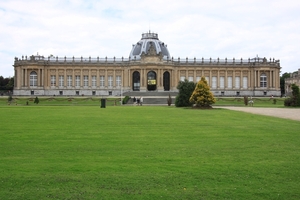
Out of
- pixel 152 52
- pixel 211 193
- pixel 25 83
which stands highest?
pixel 152 52

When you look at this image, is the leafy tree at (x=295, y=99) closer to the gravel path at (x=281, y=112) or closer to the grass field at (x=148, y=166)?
the gravel path at (x=281, y=112)

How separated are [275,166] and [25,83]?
277ft

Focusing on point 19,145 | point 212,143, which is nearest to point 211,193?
point 212,143

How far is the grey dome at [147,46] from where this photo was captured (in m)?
89.0

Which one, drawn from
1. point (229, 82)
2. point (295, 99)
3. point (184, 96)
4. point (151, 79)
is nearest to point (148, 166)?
point (184, 96)

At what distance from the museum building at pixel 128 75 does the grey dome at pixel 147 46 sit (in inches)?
12.6

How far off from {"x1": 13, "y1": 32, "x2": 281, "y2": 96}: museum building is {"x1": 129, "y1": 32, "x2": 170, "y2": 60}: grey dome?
321 mm

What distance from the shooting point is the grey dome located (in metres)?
89.0

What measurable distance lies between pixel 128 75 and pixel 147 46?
9927 millimetres

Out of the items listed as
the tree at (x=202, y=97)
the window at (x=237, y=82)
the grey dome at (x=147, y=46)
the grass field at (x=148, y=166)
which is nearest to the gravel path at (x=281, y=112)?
the tree at (x=202, y=97)

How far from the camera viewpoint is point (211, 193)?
7.04 meters

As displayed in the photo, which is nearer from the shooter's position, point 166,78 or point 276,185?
point 276,185

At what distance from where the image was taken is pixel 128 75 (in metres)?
86.4

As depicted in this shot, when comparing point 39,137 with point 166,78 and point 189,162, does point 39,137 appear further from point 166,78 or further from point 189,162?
point 166,78
